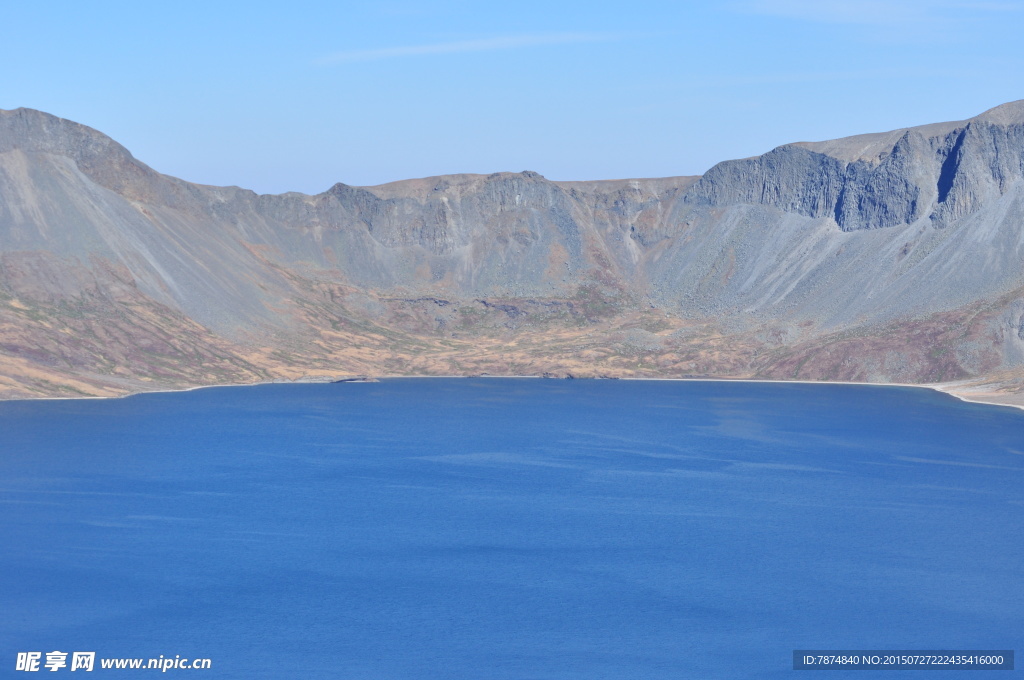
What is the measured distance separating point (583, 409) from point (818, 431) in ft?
120

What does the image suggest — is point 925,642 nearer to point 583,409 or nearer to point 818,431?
point 818,431

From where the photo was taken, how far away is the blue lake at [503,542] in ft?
185

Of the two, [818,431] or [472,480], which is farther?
[818,431]

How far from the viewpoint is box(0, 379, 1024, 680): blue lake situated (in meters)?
56.4

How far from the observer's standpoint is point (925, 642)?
186 feet

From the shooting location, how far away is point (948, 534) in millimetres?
79438

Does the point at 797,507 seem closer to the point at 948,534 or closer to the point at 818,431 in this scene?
the point at 948,534

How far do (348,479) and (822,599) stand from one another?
163 feet

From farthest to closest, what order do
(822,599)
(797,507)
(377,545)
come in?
1. (797,507)
2. (377,545)
3. (822,599)

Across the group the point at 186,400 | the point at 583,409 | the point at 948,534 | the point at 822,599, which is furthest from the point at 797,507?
the point at 186,400

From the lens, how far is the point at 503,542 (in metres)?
76.8

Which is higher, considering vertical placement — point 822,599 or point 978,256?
point 978,256

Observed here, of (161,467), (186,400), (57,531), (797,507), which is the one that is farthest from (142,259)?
(797,507)

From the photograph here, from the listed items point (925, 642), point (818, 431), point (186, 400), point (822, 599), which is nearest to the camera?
point (925, 642)
